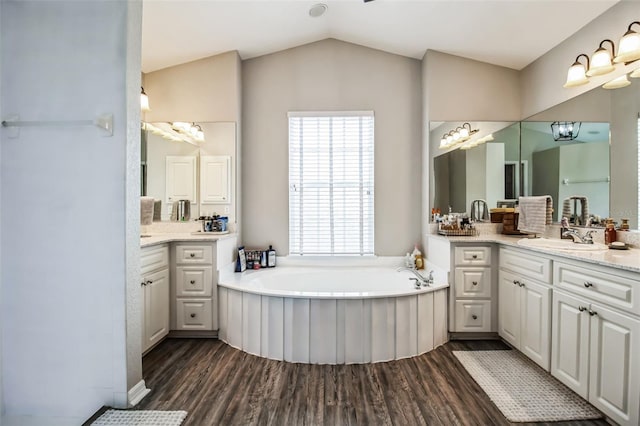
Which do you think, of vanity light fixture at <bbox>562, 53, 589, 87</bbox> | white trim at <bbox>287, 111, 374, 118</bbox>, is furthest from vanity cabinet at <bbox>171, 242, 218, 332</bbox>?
vanity light fixture at <bbox>562, 53, 589, 87</bbox>

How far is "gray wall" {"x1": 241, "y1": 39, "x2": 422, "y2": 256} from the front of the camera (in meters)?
3.40

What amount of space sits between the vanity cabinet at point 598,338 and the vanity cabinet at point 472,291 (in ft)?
2.33

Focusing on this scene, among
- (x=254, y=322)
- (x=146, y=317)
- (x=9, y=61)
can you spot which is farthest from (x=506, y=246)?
(x=9, y=61)

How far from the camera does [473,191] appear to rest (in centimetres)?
322

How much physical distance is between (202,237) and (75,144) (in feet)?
4.18

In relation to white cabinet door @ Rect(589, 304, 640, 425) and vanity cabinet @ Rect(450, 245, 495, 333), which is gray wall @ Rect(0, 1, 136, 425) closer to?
vanity cabinet @ Rect(450, 245, 495, 333)

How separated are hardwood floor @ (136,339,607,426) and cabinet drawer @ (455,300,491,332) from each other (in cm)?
33

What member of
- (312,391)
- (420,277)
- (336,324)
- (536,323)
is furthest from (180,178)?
(536,323)

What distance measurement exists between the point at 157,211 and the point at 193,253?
800 millimetres

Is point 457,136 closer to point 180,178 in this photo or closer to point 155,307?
point 180,178

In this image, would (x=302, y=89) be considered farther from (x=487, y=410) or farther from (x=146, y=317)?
(x=487, y=410)

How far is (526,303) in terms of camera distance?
2.28 meters

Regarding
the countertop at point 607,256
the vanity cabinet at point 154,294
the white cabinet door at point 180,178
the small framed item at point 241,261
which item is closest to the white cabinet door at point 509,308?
the countertop at point 607,256

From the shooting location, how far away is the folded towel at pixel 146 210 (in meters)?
2.90
